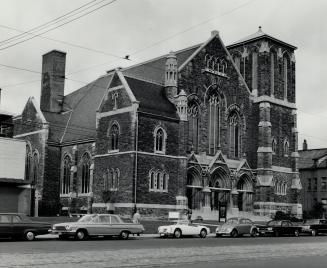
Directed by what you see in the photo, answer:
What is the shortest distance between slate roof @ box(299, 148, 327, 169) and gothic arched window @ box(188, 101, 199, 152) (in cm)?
3540

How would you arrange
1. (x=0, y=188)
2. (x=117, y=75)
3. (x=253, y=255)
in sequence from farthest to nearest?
(x=117, y=75), (x=0, y=188), (x=253, y=255)

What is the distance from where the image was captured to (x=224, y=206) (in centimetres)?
5053

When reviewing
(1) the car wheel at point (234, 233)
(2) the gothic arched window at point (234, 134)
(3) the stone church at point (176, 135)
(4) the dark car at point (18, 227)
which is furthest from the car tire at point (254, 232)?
(2) the gothic arched window at point (234, 134)

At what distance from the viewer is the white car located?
101ft

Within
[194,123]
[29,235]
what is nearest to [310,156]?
[194,123]

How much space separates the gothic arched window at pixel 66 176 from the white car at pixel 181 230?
84.1ft

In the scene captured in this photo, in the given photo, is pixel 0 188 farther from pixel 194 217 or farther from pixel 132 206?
pixel 194 217

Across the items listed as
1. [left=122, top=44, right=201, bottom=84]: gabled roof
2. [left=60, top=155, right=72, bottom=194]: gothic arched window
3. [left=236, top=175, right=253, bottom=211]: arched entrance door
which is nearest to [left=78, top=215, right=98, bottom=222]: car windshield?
[left=122, top=44, right=201, bottom=84]: gabled roof

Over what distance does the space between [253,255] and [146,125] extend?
89.5 feet

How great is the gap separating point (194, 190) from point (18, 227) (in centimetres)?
2628

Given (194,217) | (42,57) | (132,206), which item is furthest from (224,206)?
(42,57)

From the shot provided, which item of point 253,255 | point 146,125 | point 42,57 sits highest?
point 42,57

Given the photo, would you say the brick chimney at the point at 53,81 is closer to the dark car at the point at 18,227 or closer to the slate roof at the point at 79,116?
the slate roof at the point at 79,116

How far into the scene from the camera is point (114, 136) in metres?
47.6
